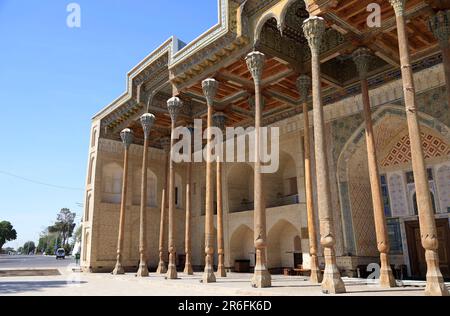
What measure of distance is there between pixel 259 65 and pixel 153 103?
6530 millimetres

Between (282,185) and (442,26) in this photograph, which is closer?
(442,26)

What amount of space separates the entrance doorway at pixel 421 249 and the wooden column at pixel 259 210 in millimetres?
5691

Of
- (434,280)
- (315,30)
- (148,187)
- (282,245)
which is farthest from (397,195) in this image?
(148,187)

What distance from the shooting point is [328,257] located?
7.13 meters

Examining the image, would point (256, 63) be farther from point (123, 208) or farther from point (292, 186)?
point (123, 208)

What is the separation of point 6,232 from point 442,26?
3712 inches

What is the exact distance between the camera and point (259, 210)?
9.01 metres

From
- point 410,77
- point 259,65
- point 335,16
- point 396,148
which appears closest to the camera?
point 410,77

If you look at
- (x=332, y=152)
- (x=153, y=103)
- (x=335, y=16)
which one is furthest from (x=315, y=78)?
(x=153, y=103)

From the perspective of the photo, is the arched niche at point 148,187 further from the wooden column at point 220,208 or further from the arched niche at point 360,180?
the arched niche at point 360,180

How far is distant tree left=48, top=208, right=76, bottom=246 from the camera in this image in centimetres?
8388

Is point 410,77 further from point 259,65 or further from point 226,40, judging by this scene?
point 226,40

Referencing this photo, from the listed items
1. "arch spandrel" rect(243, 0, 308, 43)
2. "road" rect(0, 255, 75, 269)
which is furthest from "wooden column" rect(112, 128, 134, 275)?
"road" rect(0, 255, 75, 269)

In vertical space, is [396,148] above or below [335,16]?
below
